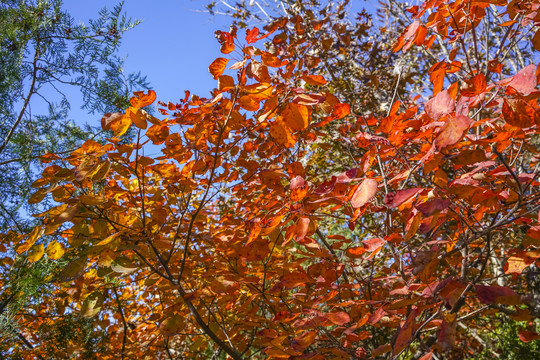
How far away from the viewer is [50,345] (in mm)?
2844

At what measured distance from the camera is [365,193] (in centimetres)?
103

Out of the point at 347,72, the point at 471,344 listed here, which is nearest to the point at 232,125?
the point at 347,72

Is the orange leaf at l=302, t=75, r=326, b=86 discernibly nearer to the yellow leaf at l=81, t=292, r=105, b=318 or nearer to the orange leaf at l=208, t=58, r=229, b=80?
the orange leaf at l=208, t=58, r=229, b=80

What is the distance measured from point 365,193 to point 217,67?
829 millimetres

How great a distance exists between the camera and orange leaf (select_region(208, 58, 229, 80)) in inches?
56.7

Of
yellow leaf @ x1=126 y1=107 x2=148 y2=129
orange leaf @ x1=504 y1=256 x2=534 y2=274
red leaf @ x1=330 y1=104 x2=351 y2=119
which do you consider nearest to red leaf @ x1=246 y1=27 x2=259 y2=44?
red leaf @ x1=330 y1=104 x2=351 y2=119

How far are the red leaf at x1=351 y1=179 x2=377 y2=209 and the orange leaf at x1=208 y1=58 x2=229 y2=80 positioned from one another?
0.77 m

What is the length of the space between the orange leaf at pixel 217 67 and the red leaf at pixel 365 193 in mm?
772

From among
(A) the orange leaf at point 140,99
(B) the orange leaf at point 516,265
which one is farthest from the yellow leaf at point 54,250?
(B) the orange leaf at point 516,265

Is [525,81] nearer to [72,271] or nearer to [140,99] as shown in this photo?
[140,99]

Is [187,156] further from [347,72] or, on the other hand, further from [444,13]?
[347,72]

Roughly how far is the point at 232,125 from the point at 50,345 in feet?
8.46

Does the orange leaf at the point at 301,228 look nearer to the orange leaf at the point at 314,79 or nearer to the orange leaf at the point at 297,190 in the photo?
the orange leaf at the point at 297,190

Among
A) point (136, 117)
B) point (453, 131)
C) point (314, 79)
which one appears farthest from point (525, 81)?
point (136, 117)
